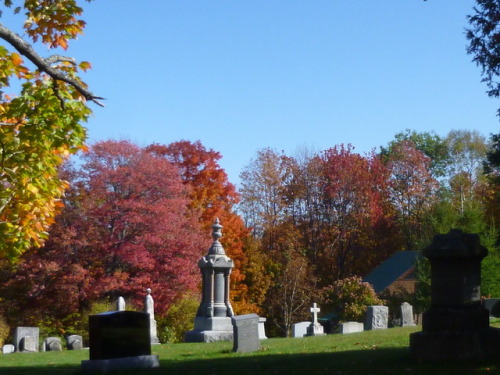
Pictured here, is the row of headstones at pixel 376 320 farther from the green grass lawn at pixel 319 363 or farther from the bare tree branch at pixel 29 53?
the bare tree branch at pixel 29 53

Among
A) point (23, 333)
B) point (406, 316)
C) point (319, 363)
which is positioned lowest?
point (23, 333)

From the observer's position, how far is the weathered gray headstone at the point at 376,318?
2434 cm

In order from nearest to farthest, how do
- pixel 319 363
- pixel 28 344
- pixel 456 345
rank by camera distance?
pixel 456 345, pixel 319 363, pixel 28 344

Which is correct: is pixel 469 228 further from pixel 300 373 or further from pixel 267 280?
pixel 300 373

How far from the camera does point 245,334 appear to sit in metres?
15.8

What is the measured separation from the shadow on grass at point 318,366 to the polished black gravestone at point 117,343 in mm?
344

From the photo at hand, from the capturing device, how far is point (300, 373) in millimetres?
10391

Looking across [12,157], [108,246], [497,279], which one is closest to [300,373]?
[12,157]

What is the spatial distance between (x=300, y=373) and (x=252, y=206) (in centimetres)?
4066

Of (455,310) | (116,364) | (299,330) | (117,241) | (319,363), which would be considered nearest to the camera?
(455,310)

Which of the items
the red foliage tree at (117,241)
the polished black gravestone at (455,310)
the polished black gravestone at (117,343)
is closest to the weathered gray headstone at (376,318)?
the red foliage tree at (117,241)

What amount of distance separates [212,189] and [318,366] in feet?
111

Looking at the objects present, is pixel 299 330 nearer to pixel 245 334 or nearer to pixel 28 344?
pixel 28 344

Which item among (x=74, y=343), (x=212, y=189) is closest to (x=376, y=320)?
(x=74, y=343)
